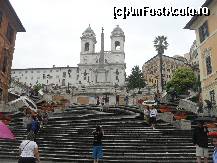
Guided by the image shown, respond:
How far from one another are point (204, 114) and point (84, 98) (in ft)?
121

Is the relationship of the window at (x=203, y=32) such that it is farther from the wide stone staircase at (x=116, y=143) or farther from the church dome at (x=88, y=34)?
the church dome at (x=88, y=34)

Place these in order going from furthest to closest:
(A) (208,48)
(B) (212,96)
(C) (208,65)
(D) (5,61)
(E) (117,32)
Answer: (E) (117,32) → (D) (5,61) → (C) (208,65) → (A) (208,48) → (B) (212,96)

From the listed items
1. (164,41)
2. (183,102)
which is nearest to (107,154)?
(183,102)

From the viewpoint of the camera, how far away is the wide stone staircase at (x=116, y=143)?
1450cm

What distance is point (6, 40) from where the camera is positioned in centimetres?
3534

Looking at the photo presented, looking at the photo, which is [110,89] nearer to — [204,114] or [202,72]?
[202,72]

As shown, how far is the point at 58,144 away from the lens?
→ 17.0 m

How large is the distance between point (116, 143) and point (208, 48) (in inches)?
771

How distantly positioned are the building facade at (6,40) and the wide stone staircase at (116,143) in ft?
48.2

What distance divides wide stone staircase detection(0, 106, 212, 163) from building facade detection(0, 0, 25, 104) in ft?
48.2

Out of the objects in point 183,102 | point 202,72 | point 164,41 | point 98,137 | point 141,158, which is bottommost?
point 141,158

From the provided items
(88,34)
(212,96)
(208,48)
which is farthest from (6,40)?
(88,34)

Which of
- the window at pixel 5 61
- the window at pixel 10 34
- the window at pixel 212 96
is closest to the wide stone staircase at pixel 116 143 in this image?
the window at pixel 212 96

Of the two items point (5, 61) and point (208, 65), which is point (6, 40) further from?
point (208, 65)
